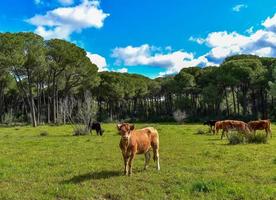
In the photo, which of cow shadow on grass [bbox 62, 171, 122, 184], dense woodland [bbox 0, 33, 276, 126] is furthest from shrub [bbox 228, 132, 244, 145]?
dense woodland [bbox 0, 33, 276, 126]

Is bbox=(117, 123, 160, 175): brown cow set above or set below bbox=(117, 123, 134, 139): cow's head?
below

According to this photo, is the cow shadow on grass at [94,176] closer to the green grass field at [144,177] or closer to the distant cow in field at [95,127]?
the green grass field at [144,177]

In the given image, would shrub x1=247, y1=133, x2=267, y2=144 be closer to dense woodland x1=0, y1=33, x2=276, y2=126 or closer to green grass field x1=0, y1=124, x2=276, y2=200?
green grass field x1=0, y1=124, x2=276, y2=200

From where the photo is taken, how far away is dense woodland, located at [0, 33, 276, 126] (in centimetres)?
5288

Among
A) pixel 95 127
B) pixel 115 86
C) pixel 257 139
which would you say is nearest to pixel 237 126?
pixel 257 139

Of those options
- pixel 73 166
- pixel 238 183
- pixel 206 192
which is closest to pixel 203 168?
pixel 238 183

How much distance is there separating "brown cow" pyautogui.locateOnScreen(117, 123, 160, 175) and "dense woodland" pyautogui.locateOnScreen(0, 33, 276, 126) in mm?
27808

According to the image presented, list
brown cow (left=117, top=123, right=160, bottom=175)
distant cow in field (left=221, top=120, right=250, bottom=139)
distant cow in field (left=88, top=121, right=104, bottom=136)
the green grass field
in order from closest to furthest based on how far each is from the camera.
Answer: the green grass field, brown cow (left=117, top=123, right=160, bottom=175), distant cow in field (left=221, top=120, right=250, bottom=139), distant cow in field (left=88, top=121, right=104, bottom=136)

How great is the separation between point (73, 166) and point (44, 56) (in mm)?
43260

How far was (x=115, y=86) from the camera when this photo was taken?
253 feet

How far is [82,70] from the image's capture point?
61469mm

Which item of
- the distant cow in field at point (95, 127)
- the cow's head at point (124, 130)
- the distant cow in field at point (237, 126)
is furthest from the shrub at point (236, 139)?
the distant cow in field at point (95, 127)

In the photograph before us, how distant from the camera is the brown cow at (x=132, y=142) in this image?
35.2 ft

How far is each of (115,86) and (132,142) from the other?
66351mm
